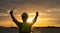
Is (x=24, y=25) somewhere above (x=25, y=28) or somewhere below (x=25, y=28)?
above

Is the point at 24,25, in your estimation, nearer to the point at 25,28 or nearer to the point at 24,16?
the point at 25,28

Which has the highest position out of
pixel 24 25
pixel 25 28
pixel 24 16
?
pixel 24 16

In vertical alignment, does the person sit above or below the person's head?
below

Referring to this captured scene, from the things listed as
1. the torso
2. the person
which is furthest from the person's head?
the torso

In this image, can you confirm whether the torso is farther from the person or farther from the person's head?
the person's head

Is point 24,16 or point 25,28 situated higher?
point 24,16

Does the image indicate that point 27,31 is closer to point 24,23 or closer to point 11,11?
point 24,23

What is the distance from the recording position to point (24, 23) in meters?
10.8

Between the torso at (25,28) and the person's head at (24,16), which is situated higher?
the person's head at (24,16)

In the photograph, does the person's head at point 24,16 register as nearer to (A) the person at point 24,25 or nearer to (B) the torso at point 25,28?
(A) the person at point 24,25

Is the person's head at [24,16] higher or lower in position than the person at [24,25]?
higher

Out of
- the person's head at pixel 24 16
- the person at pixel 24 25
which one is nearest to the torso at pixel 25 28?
the person at pixel 24 25

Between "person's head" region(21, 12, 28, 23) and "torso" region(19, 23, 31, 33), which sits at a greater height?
"person's head" region(21, 12, 28, 23)

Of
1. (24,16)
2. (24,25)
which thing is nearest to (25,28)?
(24,25)
